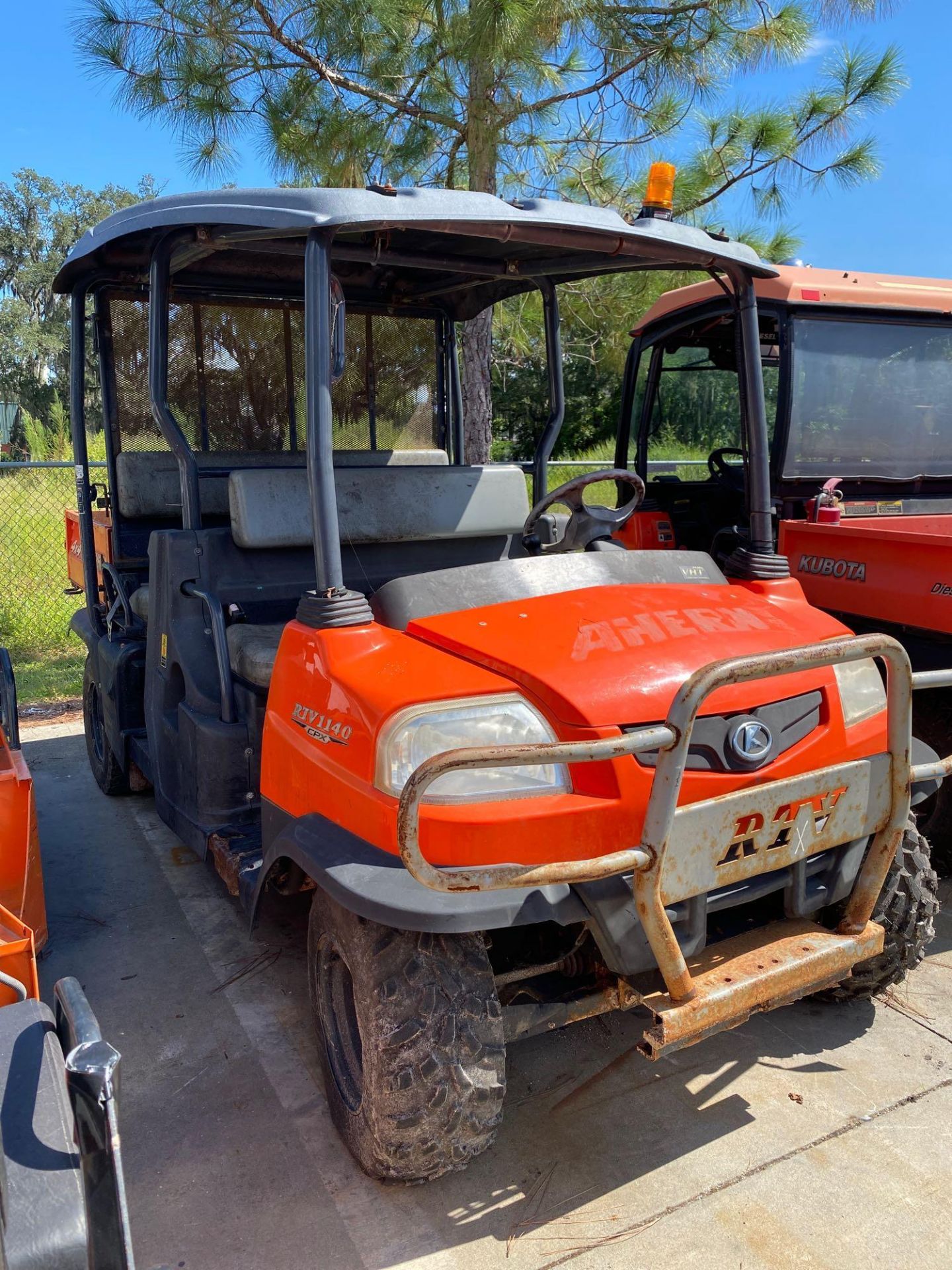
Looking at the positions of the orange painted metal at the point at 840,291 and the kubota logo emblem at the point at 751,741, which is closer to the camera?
the kubota logo emblem at the point at 751,741

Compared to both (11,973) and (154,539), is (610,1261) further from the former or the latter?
(154,539)

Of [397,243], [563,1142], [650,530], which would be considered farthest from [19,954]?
[650,530]

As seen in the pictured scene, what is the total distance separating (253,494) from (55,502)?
24.3 feet

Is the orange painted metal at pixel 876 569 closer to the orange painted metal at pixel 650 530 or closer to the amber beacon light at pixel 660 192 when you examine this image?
the orange painted metal at pixel 650 530

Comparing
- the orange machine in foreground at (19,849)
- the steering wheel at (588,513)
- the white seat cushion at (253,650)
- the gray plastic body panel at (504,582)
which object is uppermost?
the steering wheel at (588,513)

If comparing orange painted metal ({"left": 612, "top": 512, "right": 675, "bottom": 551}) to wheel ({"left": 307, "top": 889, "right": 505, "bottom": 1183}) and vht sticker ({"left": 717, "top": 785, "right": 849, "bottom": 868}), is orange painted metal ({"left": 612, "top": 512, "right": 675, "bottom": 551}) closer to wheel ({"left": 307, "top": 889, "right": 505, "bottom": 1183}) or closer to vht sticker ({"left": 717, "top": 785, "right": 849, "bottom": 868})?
vht sticker ({"left": 717, "top": 785, "right": 849, "bottom": 868})

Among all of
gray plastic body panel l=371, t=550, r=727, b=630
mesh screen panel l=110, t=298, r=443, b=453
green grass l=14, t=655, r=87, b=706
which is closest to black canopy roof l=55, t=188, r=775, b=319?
mesh screen panel l=110, t=298, r=443, b=453

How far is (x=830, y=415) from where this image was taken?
16.3 feet

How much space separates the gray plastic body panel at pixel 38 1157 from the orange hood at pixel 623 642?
117 centimetres

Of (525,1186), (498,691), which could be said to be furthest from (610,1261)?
(498,691)

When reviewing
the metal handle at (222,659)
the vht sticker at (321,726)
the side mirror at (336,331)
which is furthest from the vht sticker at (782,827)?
the metal handle at (222,659)

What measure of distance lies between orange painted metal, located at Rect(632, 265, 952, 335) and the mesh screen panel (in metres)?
1.44

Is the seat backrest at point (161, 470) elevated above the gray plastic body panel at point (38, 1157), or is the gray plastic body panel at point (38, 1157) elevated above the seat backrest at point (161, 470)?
the seat backrest at point (161, 470)

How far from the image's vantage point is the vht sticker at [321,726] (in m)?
2.36
